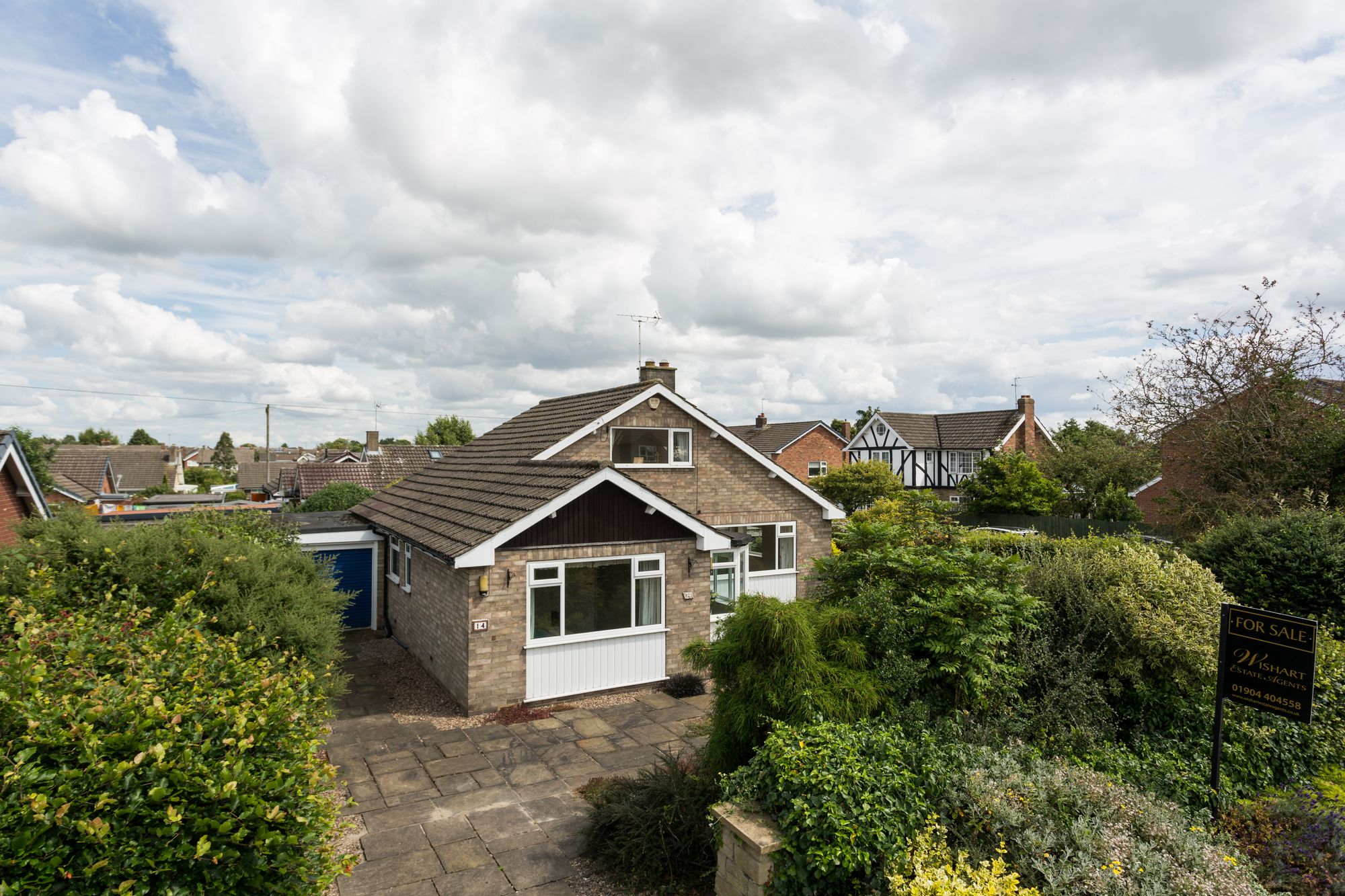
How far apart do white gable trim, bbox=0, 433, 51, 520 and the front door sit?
14.2 meters

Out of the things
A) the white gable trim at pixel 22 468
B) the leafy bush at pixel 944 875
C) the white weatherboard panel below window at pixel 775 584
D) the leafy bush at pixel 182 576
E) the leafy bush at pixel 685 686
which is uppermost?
the white gable trim at pixel 22 468

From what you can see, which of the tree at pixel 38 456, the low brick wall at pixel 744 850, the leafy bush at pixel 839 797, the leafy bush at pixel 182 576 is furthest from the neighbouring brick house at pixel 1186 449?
the tree at pixel 38 456

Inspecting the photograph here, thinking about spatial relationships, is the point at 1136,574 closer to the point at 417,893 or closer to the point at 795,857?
the point at 795,857

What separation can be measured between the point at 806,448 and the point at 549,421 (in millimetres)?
Result: 35275

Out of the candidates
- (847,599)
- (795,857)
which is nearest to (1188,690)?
(847,599)

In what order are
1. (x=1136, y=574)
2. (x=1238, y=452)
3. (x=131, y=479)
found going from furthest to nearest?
(x=131, y=479) → (x=1238, y=452) → (x=1136, y=574)

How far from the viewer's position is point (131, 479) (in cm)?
6956

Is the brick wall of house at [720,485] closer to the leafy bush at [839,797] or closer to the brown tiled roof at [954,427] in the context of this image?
the leafy bush at [839,797]

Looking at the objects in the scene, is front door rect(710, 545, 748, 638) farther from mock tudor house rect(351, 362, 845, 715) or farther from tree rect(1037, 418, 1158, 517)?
tree rect(1037, 418, 1158, 517)

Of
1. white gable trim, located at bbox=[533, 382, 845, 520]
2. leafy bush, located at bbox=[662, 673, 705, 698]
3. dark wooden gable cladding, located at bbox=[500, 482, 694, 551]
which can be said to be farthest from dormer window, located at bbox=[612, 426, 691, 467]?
leafy bush, located at bbox=[662, 673, 705, 698]

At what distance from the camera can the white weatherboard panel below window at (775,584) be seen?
708 inches

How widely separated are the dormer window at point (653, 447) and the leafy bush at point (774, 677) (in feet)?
33.9

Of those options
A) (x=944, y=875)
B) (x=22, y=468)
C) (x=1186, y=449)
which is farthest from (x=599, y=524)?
(x=1186, y=449)

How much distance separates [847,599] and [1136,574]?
13.3 ft
